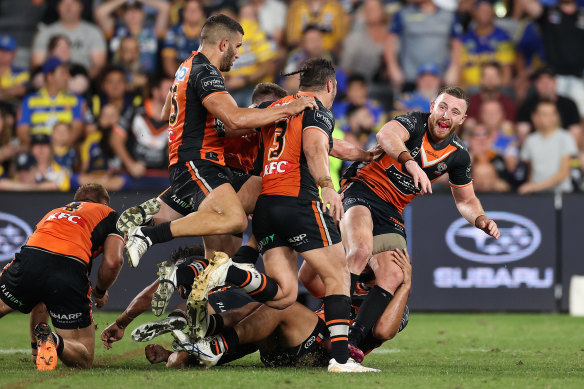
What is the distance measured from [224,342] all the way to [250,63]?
7937mm

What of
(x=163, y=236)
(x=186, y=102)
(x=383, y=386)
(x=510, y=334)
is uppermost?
(x=186, y=102)

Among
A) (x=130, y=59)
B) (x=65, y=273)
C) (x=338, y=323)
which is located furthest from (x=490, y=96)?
(x=65, y=273)

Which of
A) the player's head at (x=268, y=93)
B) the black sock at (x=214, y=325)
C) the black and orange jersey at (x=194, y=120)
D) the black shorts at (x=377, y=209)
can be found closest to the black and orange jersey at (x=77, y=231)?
the black and orange jersey at (x=194, y=120)

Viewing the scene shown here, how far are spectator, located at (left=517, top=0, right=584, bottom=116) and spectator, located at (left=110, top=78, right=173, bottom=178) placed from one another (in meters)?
6.07

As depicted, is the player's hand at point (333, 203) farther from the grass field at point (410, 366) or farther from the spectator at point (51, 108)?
the spectator at point (51, 108)

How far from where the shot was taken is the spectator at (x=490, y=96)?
13.6 m

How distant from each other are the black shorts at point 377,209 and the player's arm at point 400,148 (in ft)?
1.78

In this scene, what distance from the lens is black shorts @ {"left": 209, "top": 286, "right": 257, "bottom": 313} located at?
276 inches

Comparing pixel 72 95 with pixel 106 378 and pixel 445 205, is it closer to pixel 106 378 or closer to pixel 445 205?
pixel 445 205

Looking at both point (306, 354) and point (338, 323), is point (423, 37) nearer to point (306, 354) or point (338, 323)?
point (306, 354)

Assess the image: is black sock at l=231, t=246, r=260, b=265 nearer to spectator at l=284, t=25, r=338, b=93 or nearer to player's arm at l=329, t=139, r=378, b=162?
player's arm at l=329, t=139, r=378, b=162

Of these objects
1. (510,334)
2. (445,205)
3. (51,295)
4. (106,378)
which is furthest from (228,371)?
(445,205)

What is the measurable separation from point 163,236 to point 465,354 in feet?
10.4

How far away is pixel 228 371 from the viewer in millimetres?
6422
